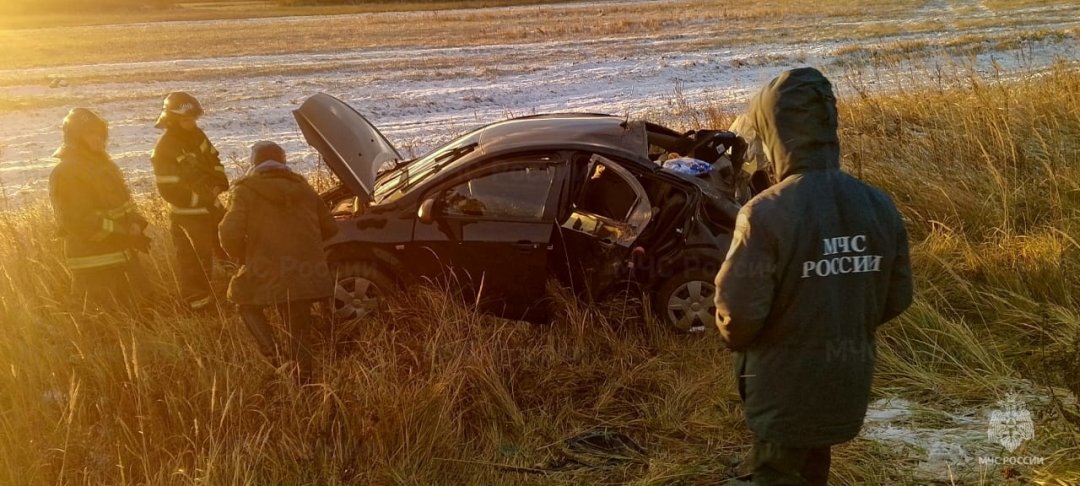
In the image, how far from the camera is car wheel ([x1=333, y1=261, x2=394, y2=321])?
5.06 meters

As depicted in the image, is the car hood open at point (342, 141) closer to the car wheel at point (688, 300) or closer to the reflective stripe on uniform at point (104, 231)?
the reflective stripe on uniform at point (104, 231)

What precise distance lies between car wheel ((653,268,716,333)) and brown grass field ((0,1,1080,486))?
12 centimetres

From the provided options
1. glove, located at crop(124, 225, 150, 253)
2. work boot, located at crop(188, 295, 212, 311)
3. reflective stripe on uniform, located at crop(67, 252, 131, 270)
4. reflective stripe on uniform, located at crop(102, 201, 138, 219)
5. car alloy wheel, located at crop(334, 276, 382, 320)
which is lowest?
work boot, located at crop(188, 295, 212, 311)

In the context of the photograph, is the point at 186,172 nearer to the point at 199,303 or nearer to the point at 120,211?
the point at 120,211

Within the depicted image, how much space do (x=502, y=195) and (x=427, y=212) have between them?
0.52 metres

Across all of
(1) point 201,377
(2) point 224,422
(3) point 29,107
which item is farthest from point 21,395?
(3) point 29,107

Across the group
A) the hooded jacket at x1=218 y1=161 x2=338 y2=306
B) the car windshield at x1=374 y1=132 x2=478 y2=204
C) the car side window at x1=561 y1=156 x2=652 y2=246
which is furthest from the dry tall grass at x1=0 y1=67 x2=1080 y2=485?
the car windshield at x1=374 y1=132 x2=478 y2=204

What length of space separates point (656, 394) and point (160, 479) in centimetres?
255

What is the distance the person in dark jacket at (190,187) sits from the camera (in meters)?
Result: 5.39

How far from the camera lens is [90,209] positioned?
16.0 ft

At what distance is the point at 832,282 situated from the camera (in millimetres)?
2326

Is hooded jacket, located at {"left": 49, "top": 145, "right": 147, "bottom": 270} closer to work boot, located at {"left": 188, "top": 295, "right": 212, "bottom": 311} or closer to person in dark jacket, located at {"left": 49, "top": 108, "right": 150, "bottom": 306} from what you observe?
person in dark jacket, located at {"left": 49, "top": 108, "right": 150, "bottom": 306}

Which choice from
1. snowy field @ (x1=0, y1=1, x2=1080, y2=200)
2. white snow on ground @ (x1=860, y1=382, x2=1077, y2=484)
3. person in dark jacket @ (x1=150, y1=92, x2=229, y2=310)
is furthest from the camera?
snowy field @ (x1=0, y1=1, x2=1080, y2=200)

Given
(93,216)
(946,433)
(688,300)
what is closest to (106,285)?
(93,216)
